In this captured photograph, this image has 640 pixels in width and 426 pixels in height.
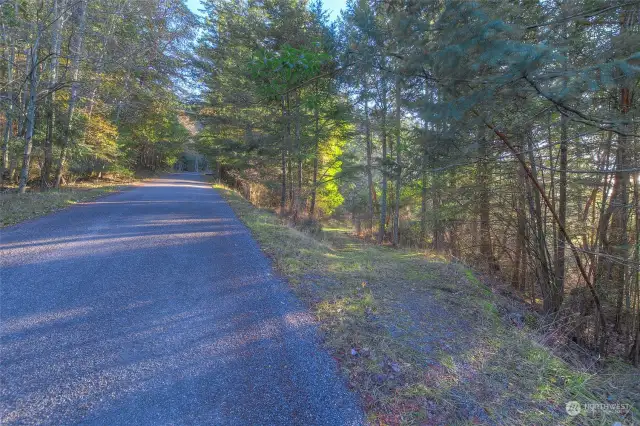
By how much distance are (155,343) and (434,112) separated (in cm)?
382

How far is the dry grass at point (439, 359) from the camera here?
87.1 inches

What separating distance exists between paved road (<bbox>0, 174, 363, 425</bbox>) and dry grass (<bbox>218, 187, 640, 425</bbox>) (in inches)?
12.1

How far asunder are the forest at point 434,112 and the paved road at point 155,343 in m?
3.03

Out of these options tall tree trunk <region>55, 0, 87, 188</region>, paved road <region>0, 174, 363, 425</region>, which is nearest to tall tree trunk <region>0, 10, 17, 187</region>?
tall tree trunk <region>55, 0, 87, 188</region>

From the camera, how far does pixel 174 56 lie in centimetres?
1650


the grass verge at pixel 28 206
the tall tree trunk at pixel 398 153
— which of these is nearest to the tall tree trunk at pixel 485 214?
the tall tree trunk at pixel 398 153

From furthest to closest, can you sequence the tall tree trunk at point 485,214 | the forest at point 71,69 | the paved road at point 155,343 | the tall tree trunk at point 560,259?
the forest at point 71,69 < the tall tree trunk at point 485,214 < the tall tree trunk at point 560,259 < the paved road at point 155,343

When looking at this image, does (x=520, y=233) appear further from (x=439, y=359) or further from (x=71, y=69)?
(x=71, y=69)

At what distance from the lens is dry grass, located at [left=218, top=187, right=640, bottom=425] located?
2213mm

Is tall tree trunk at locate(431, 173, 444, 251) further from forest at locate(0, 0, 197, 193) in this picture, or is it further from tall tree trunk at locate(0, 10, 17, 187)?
tall tree trunk at locate(0, 10, 17, 187)

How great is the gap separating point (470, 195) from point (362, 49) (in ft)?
17.6

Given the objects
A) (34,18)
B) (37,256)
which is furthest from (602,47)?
(34,18)

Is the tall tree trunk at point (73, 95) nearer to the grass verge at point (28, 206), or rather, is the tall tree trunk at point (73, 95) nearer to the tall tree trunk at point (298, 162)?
the grass verge at point (28, 206)

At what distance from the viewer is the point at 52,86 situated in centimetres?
1022
